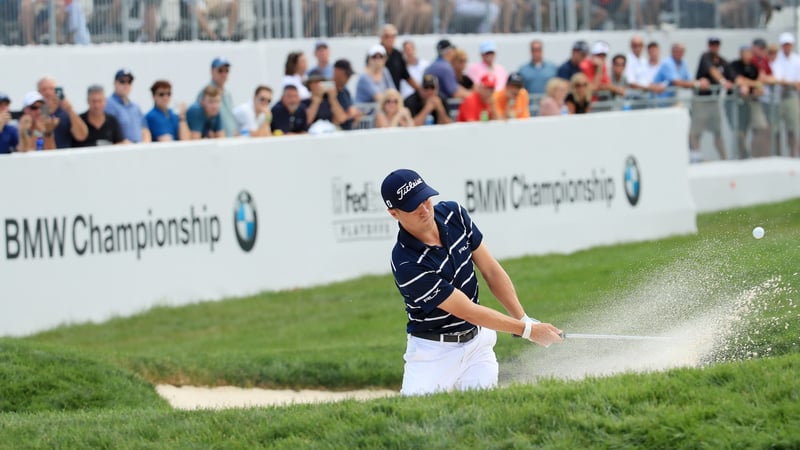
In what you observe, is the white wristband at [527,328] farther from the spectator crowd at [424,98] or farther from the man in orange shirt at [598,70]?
the man in orange shirt at [598,70]

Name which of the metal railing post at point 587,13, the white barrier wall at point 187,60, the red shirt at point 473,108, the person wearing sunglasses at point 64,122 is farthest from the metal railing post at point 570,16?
the person wearing sunglasses at point 64,122

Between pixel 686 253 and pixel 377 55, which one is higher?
pixel 377 55

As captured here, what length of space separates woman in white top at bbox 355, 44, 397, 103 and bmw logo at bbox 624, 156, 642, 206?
14.5 feet

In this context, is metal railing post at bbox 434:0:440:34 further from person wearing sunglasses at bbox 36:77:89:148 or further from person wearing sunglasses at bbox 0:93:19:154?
person wearing sunglasses at bbox 0:93:19:154

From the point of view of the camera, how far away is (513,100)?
65.1 ft

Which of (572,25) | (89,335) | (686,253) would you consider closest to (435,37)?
(572,25)

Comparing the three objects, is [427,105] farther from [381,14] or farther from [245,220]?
[381,14]

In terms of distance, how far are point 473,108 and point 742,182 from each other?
6860 mm

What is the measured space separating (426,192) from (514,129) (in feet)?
39.7

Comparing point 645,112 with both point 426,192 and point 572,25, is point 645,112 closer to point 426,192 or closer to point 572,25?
point 572,25

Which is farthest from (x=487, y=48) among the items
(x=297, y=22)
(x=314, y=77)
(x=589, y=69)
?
(x=314, y=77)

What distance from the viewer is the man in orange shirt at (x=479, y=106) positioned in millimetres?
19516

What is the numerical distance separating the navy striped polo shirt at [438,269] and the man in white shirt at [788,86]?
56.4ft

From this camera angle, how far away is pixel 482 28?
24.4m
